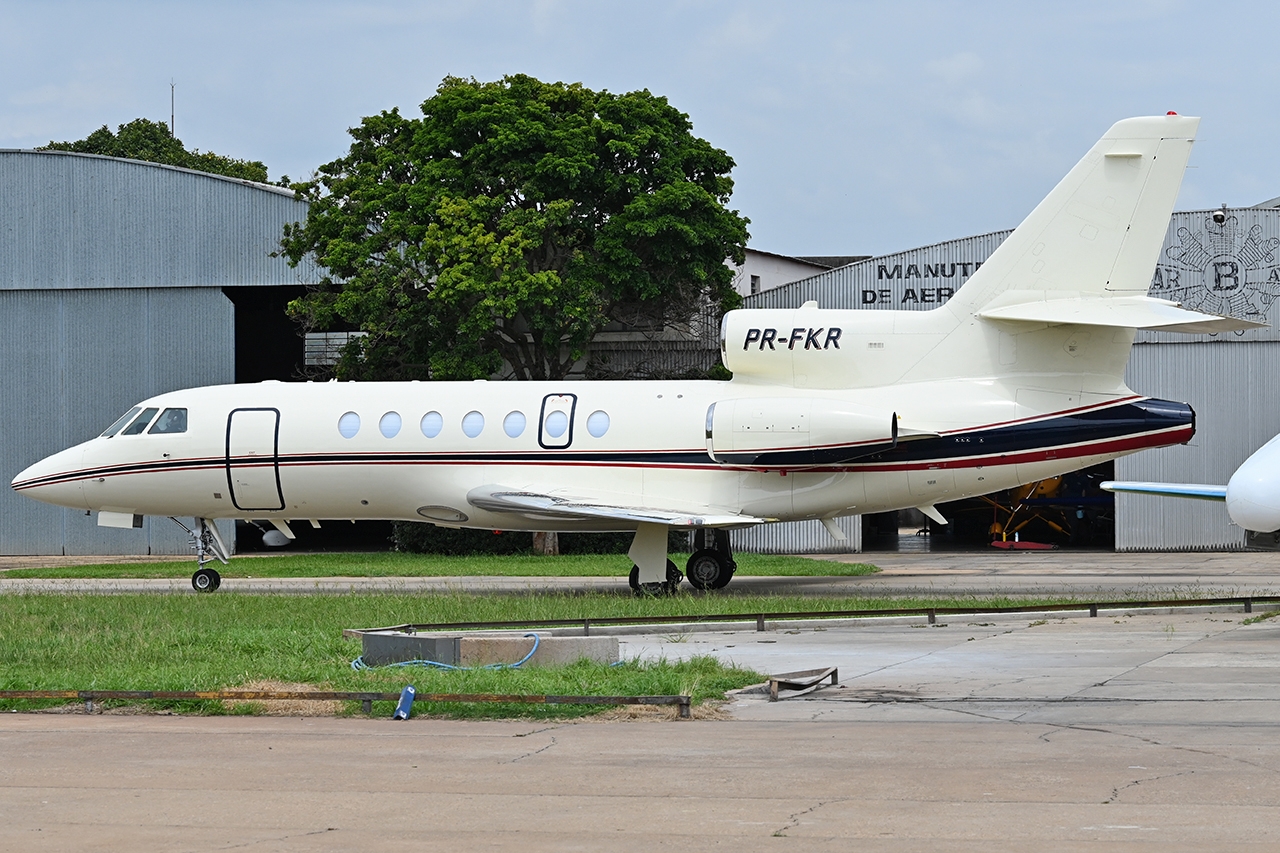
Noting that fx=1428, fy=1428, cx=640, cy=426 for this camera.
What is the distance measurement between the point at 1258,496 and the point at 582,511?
9343 mm

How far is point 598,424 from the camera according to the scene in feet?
74.1

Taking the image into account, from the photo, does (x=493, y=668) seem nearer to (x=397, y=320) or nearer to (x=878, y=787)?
(x=878, y=787)

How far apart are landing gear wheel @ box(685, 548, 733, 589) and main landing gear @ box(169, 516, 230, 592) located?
8177 mm

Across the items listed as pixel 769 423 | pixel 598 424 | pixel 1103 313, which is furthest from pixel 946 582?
pixel 598 424

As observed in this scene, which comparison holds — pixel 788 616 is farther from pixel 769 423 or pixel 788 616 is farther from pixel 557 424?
pixel 557 424

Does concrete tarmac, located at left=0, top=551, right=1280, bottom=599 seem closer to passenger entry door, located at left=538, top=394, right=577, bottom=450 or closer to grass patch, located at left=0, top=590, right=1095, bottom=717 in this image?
grass patch, located at left=0, top=590, right=1095, bottom=717

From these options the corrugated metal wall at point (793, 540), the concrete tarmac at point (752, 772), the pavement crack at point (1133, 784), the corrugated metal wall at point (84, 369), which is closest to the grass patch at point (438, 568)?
the corrugated metal wall at point (793, 540)

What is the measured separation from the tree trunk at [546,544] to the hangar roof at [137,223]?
977cm

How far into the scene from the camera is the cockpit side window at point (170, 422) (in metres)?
24.5

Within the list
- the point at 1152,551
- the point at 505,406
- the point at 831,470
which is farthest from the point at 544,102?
the point at 1152,551

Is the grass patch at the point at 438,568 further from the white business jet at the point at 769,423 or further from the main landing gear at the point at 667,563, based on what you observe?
the white business jet at the point at 769,423

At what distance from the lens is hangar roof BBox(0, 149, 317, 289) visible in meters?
38.7

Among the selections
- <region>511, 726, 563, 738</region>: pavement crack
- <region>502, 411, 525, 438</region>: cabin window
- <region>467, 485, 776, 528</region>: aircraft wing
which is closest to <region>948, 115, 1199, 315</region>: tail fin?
<region>467, 485, 776, 528</region>: aircraft wing

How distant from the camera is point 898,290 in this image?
37.4m
